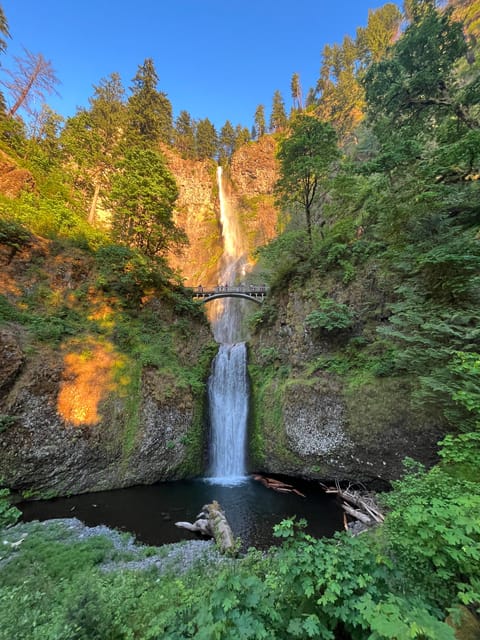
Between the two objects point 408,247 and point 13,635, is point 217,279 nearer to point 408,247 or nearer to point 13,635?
point 408,247

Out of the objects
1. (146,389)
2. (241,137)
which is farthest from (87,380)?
(241,137)

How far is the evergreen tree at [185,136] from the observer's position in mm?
37531

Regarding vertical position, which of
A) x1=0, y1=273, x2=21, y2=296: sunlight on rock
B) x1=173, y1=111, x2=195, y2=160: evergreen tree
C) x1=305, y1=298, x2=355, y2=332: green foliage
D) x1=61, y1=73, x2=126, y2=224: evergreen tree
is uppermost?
x1=173, y1=111, x2=195, y2=160: evergreen tree

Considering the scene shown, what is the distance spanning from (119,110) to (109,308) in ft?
77.3

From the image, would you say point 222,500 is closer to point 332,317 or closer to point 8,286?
point 332,317

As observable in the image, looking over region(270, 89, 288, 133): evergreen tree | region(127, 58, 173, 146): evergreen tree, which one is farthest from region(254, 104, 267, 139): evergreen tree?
region(127, 58, 173, 146): evergreen tree

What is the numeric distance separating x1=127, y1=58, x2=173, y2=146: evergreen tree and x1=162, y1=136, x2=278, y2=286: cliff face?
24.1 ft

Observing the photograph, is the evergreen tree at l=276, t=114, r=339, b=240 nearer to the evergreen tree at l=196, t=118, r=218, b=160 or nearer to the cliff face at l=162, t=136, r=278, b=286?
the cliff face at l=162, t=136, r=278, b=286

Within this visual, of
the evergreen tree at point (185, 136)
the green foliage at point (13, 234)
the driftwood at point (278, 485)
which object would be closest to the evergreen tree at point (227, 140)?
the evergreen tree at point (185, 136)

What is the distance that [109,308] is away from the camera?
11859 millimetres

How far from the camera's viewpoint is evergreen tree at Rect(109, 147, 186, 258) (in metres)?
13.1

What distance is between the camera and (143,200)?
13.3 meters

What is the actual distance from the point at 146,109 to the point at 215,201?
1427cm

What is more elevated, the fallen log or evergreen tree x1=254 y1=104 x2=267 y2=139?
evergreen tree x1=254 y1=104 x2=267 y2=139
